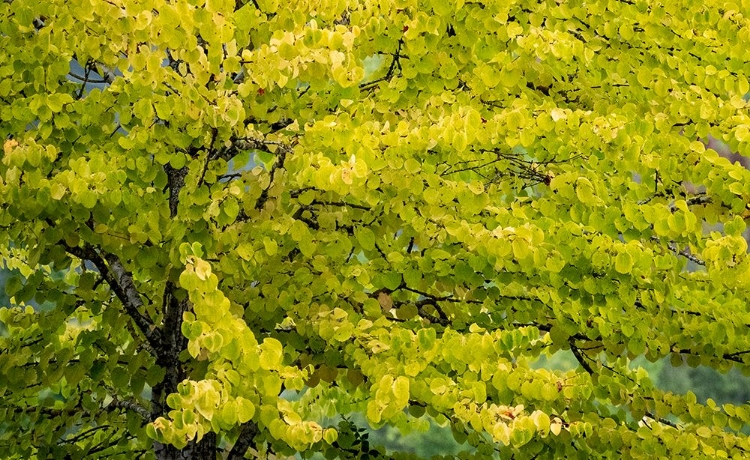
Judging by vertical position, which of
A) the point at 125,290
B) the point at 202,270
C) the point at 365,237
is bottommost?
the point at 125,290

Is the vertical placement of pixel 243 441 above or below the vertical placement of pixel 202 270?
below

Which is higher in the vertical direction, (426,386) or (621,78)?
(621,78)

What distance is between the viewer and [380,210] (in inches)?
163

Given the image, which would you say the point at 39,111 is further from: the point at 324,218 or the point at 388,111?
the point at 388,111

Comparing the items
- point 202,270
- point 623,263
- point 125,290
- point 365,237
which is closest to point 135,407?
point 125,290

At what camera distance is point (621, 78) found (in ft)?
17.2

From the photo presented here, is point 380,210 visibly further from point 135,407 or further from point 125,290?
point 135,407

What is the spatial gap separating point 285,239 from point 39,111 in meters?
1.27

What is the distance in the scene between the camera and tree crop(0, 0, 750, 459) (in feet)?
11.2

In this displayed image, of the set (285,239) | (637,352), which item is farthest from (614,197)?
(285,239)

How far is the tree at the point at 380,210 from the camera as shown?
11.2 ft

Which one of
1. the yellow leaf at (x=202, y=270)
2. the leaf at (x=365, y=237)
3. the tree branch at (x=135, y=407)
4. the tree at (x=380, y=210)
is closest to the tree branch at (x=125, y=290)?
the tree at (x=380, y=210)

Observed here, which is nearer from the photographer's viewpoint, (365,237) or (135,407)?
(365,237)

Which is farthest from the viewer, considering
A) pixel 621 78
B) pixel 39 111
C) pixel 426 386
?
pixel 621 78
